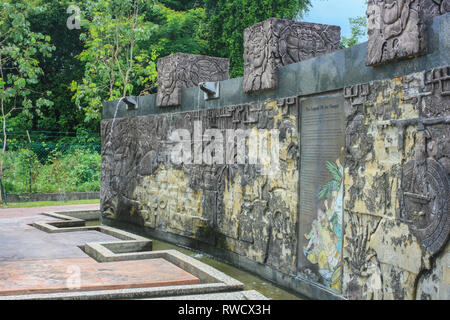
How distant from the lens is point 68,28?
1025 inches

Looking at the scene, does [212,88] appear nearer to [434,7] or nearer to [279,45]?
[279,45]

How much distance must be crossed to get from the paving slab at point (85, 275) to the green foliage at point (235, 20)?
675 inches

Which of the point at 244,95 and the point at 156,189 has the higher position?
the point at 244,95

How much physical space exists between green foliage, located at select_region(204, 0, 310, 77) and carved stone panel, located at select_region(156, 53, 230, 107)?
13317 mm

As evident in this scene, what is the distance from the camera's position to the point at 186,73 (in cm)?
1020

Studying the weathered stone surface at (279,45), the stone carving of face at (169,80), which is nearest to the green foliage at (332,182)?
the weathered stone surface at (279,45)

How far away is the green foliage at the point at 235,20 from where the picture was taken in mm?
23891

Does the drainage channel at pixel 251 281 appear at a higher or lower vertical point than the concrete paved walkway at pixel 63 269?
lower

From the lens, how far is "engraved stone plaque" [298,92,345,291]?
237 inches

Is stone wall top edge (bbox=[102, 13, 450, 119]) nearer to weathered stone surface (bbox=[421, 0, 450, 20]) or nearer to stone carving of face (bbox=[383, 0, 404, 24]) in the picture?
weathered stone surface (bbox=[421, 0, 450, 20])

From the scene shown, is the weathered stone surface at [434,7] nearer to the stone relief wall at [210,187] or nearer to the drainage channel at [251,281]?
the stone relief wall at [210,187]
